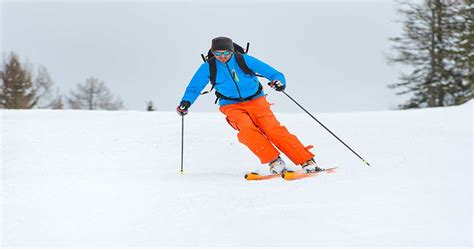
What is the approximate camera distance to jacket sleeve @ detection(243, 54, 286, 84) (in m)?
6.06

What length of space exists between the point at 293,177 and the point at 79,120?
5.46 meters

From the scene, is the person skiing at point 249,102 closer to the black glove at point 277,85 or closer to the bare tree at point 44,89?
the black glove at point 277,85

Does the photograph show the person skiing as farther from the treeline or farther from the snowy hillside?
the treeline

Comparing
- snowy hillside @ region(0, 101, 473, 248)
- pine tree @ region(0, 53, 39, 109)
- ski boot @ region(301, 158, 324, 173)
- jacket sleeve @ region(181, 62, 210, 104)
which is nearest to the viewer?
snowy hillside @ region(0, 101, 473, 248)

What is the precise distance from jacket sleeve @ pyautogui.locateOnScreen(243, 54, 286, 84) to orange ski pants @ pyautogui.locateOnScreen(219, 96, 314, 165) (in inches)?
12.2

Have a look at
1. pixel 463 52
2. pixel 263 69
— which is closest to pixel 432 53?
pixel 463 52

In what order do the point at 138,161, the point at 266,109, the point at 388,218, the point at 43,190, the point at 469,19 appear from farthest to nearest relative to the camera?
the point at 469,19 → the point at 138,161 → the point at 266,109 → the point at 43,190 → the point at 388,218

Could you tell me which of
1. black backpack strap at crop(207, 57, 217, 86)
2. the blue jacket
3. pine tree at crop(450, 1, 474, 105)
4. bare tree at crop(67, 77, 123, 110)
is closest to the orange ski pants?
the blue jacket

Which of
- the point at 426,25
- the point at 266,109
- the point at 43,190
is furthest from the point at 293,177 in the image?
the point at 426,25

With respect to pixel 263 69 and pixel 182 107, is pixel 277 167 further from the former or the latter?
pixel 182 107

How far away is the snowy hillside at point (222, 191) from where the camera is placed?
10.8 ft

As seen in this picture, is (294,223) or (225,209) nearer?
(294,223)

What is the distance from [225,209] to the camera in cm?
388

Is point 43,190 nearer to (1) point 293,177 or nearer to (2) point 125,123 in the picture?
(1) point 293,177
